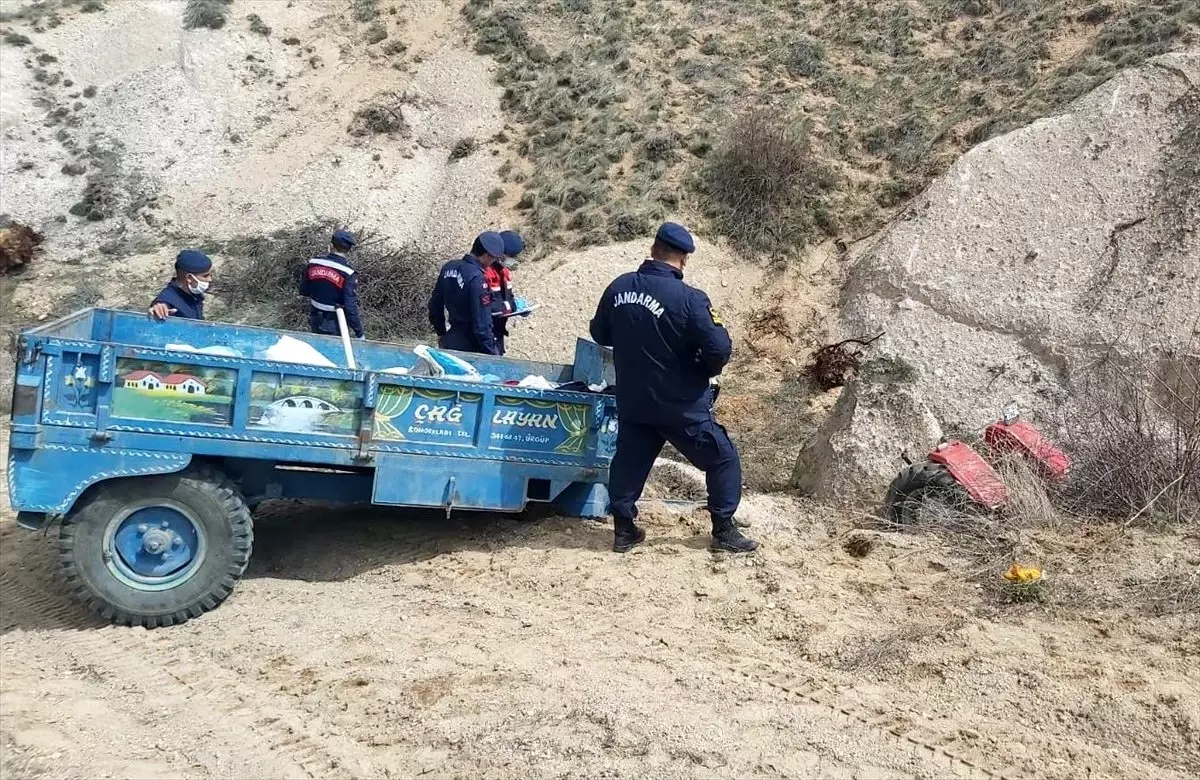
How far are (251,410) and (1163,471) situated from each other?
511 cm

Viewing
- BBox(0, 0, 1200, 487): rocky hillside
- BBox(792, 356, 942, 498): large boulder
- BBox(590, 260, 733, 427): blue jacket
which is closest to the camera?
BBox(590, 260, 733, 427): blue jacket

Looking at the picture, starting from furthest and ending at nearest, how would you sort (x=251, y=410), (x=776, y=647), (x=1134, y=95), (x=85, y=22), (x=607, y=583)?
(x=85, y=22)
(x=1134, y=95)
(x=607, y=583)
(x=251, y=410)
(x=776, y=647)

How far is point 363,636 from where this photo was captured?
15.6ft

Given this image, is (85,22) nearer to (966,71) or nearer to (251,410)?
(966,71)

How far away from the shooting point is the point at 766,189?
14.1m

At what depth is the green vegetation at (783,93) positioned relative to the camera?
1381 centimetres

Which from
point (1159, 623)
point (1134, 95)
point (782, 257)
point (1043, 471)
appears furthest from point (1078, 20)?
point (1159, 623)

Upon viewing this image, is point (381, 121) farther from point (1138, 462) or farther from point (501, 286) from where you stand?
point (1138, 462)

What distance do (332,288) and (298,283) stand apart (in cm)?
577

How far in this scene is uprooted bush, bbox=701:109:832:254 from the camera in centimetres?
1375

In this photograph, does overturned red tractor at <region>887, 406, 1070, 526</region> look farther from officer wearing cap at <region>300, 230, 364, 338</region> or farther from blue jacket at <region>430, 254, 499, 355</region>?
officer wearing cap at <region>300, 230, 364, 338</region>

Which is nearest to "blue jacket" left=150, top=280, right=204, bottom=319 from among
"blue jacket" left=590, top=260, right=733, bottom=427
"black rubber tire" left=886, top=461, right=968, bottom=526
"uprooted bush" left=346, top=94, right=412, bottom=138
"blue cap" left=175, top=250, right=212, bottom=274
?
"blue cap" left=175, top=250, right=212, bottom=274

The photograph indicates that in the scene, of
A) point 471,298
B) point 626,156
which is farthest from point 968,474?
point 626,156

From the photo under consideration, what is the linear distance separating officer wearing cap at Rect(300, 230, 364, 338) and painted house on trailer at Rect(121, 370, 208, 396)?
11.0 ft
